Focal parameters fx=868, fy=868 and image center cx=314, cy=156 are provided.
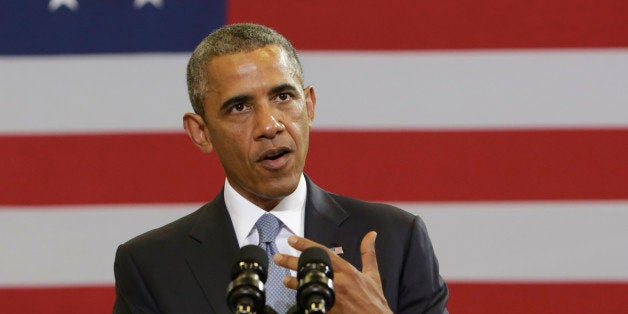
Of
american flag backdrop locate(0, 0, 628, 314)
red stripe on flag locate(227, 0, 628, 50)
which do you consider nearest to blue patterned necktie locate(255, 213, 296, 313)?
american flag backdrop locate(0, 0, 628, 314)

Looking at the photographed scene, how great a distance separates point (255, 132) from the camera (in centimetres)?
130

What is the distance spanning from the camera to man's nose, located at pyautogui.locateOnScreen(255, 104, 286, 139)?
1.28 metres

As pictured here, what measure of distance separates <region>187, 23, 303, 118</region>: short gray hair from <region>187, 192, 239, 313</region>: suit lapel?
173 mm

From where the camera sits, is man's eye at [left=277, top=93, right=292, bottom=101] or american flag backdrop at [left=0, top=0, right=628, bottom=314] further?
american flag backdrop at [left=0, top=0, right=628, bottom=314]

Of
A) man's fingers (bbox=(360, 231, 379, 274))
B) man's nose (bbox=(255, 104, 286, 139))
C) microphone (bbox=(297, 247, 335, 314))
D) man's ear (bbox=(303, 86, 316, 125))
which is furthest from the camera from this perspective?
man's ear (bbox=(303, 86, 316, 125))

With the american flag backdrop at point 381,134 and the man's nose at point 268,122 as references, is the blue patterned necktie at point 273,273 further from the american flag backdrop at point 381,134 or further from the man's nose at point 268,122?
the american flag backdrop at point 381,134

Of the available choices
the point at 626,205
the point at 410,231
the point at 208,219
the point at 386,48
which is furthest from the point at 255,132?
the point at 626,205

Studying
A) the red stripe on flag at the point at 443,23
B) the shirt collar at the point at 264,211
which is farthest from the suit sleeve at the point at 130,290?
the red stripe on flag at the point at 443,23

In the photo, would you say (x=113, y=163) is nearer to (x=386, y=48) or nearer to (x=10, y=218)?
(x=10, y=218)

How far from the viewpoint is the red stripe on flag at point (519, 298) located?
78.7 inches

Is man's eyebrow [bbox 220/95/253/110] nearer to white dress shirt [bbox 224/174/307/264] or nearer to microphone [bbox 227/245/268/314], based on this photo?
white dress shirt [bbox 224/174/307/264]

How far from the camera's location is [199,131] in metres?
1.42

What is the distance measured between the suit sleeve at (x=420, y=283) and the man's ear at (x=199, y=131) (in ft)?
1.18

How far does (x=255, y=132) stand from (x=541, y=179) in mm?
933
